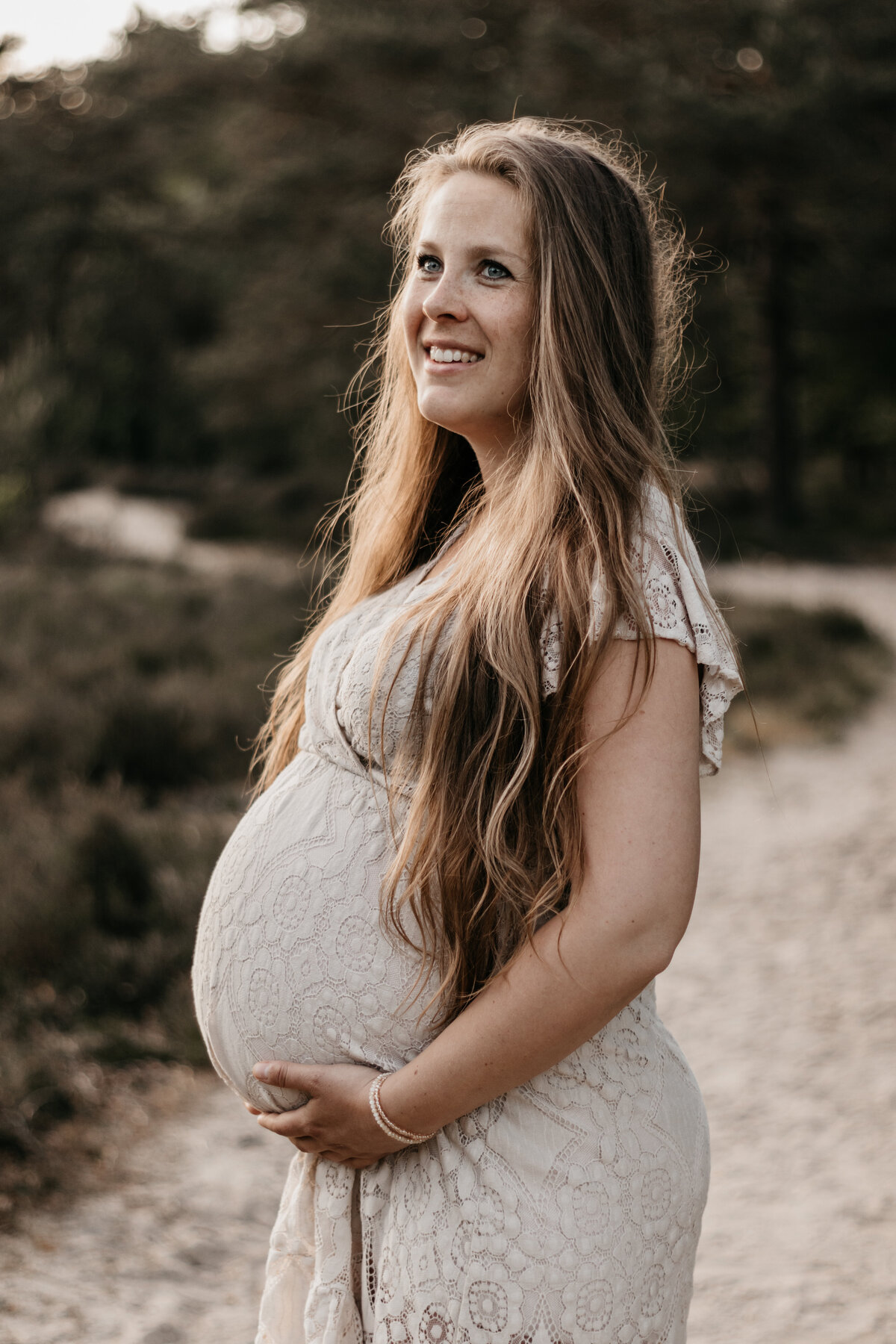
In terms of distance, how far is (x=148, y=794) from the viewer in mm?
5992

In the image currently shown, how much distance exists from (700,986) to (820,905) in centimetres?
105

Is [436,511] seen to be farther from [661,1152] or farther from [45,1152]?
[45,1152]

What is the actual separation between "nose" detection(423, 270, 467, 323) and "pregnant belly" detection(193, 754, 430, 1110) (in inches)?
23.6

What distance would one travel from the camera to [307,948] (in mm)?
1450

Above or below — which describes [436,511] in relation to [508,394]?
below

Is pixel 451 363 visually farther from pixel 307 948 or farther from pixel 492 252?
pixel 307 948

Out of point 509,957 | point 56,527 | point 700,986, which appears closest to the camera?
point 509,957

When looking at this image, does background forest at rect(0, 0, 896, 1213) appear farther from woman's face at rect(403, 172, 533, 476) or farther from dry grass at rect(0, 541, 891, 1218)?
woman's face at rect(403, 172, 533, 476)

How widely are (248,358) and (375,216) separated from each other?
3.25m

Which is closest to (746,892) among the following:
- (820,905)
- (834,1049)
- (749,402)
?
(820,905)

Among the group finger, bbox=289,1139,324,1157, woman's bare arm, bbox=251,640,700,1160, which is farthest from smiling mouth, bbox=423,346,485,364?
finger, bbox=289,1139,324,1157

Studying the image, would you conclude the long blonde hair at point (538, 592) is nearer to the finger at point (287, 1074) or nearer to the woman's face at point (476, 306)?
the woman's face at point (476, 306)

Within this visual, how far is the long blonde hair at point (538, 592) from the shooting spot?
1.26m

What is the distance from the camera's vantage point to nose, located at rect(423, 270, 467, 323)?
1437mm
